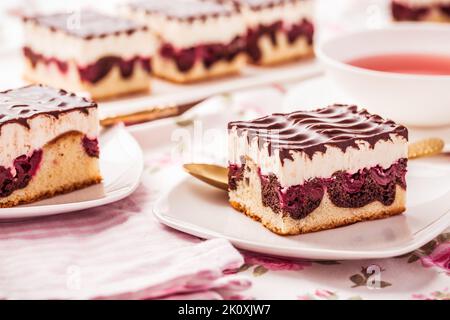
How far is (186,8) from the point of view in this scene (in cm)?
319

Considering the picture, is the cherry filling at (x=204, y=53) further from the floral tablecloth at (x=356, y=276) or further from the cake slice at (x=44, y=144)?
the floral tablecloth at (x=356, y=276)

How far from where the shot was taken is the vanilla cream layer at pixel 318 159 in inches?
67.7

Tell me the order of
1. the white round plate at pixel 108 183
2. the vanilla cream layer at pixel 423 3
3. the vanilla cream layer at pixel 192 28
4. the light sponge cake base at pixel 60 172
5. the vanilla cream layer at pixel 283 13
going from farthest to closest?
the vanilla cream layer at pixel 423 3 < the vanilla cream layer at pixel 283 13 < the vanilla cream layer at pixel 192 28 < the light sponge cake base at pixel 60 172 < the white round plate at pixel 108 183

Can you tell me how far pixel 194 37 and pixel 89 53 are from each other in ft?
1.40

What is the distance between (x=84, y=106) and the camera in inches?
79.3

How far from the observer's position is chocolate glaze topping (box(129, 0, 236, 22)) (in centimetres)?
309

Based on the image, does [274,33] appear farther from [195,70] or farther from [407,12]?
[407,12]

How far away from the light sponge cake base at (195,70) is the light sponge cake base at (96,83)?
130 mm

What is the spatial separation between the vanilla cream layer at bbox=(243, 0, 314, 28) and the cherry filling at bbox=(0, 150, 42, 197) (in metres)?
1.53

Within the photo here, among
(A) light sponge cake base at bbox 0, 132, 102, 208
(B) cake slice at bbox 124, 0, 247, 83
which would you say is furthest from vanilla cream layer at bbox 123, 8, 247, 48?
(A) light sponge cake base at bbox 0, 132, 102, 208

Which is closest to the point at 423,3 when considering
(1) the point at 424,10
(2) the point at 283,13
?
(1) the point at 424,10

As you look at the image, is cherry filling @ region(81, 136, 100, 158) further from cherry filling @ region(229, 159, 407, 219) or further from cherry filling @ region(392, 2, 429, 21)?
cherry filling @ region(392, 2, 429, 21)

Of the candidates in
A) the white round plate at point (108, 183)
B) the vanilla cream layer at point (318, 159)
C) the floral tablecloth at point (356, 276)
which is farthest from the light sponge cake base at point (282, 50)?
the floral tablecloth at point (356, 276)
